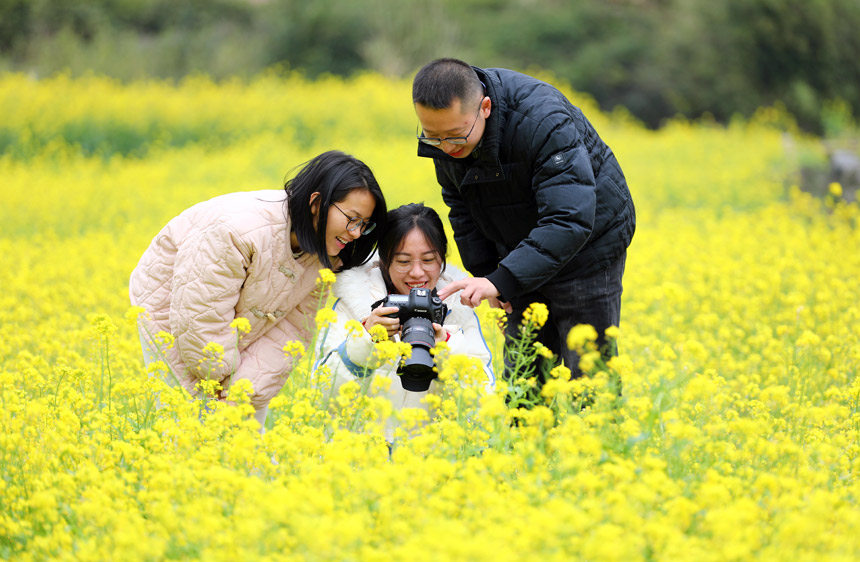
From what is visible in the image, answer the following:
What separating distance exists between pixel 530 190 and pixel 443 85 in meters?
0.62

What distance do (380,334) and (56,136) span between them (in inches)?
452

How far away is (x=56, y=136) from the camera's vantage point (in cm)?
1283

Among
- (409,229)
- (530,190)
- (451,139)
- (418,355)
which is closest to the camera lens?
(418,355)

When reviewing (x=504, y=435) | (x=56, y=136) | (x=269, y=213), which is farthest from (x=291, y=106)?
(x=504, y=435)

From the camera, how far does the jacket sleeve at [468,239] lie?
381cm

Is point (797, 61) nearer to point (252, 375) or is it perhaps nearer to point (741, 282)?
point (741, 282)

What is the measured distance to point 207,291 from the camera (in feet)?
10.8

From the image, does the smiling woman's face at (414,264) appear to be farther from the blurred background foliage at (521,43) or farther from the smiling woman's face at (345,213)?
the blurred background foliage at (521,43)

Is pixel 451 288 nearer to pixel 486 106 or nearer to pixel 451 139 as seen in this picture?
pixel 451 139

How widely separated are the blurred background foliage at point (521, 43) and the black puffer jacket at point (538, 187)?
13867 millimetres

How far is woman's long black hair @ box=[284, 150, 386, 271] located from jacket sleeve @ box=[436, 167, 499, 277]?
470 millimetres

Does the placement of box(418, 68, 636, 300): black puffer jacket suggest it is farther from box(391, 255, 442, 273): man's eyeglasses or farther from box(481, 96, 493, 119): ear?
box(391, 255, 442, 273): man's eyeglasses

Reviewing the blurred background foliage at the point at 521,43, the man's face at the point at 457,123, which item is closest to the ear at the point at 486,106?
the man's face at the point at 457,123

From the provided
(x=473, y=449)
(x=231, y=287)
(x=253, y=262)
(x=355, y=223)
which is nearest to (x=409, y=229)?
(x=355, y=223)
